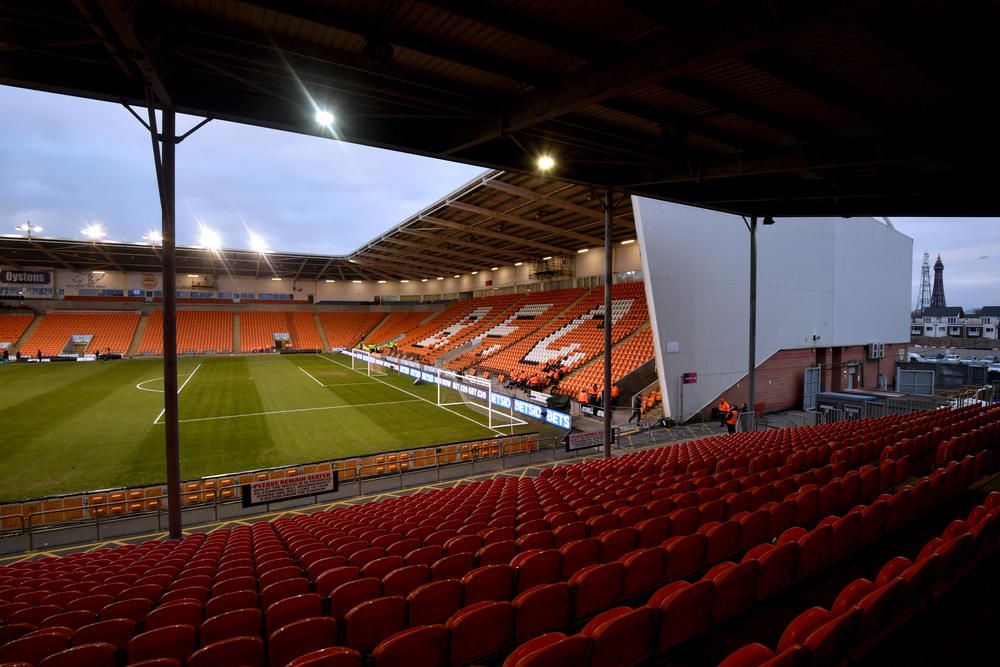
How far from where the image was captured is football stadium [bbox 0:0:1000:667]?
3371mm

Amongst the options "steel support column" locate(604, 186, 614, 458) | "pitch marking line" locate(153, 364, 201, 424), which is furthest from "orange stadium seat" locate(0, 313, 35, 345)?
"steel support column" locate(604, 186, 614, 458)

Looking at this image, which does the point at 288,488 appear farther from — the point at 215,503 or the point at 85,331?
the point at 85,331

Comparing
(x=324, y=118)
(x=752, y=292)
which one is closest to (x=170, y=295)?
(x=324, y=118)

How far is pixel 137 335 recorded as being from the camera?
44.3 m

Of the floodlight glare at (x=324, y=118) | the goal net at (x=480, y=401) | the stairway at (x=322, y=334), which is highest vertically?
the floodlight glare at (x=324, y=118)

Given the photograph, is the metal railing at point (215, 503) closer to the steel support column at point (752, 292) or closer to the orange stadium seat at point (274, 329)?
the steel support column at point (752, 292)

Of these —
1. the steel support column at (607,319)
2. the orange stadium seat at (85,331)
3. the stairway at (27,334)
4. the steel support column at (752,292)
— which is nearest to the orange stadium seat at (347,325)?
the orange stadium seat at (85,331)

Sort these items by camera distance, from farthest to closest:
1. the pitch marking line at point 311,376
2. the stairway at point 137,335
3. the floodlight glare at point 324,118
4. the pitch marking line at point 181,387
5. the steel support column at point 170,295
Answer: the stairway at point 137,335 < the pitch marking line at point 311,376 < the pitch marking line at point 181,387 < the floodlight glare at point 324,118 < the steel support column at point 170,295

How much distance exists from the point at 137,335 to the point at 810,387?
56515 mm

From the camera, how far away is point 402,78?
24.4ft

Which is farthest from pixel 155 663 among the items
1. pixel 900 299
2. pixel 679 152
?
pixel 900 299

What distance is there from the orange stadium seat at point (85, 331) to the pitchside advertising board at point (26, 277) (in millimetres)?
3345

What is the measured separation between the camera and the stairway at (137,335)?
4234cm

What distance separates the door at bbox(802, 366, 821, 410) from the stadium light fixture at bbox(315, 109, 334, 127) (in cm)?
2407
